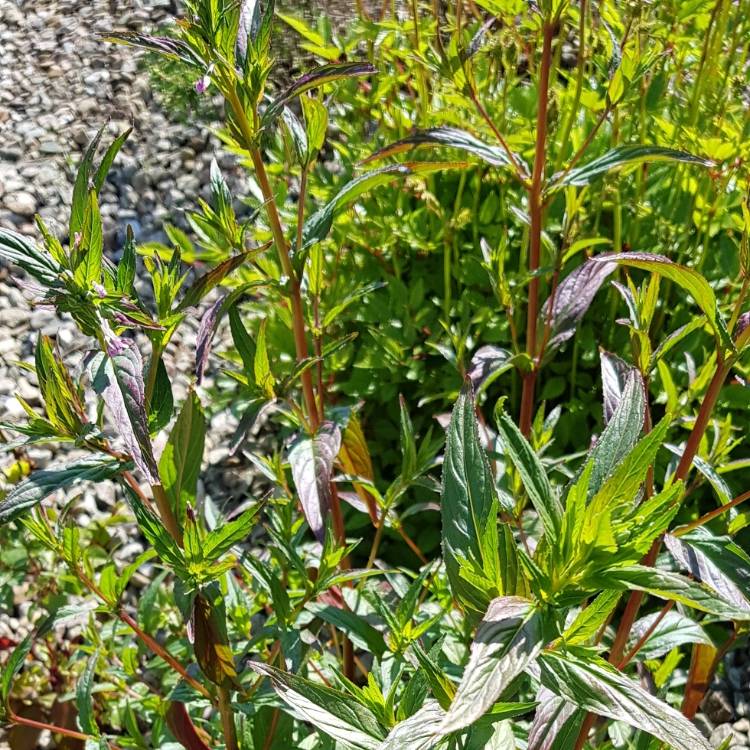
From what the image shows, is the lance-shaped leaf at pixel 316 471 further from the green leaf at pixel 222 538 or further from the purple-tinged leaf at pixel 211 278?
the purple-tinged leaf at pixel 211 278

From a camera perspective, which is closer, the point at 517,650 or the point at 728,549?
the point at 517,650

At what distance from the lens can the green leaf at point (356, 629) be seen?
1.37 metres

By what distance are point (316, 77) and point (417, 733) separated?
2.70 ft

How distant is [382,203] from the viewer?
2.53 m

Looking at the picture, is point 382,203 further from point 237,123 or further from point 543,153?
point 237,123

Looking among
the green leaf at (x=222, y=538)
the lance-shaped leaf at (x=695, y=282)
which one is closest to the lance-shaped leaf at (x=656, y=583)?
the lance-shaped leaf at (x=695, y=282)

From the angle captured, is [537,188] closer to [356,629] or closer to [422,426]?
[356,629]

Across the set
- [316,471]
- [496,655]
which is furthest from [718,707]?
[496,655]

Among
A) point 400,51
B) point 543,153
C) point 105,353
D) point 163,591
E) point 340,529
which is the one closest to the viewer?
point 105,353

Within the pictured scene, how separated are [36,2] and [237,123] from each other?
404 cm

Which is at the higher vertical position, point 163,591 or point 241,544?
point 163,591

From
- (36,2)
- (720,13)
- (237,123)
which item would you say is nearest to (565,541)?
(237,123)

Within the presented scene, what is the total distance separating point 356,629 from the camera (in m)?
1.37

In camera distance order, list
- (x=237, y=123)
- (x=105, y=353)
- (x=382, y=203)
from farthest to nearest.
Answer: (x=382, y=203) → (x=237, y=123) → (x=105, y=353)
